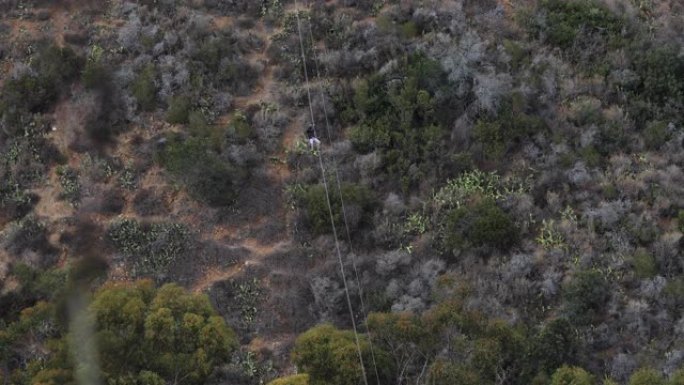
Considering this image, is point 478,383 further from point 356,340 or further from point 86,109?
point 86,109

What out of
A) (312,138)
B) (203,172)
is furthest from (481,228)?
(203,172)

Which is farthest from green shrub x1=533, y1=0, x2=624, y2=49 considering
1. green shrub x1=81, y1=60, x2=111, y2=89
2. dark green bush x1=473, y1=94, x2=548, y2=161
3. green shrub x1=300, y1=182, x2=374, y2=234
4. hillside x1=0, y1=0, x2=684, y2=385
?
green shrub x1=81, y1=60, x2=111, y2=89

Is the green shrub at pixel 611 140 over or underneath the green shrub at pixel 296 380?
over

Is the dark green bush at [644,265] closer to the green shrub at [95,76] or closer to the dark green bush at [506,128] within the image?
the dark green bush at [506,128]

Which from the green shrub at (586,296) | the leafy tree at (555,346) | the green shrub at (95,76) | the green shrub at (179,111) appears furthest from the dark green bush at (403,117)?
the green shrub at (95,76)

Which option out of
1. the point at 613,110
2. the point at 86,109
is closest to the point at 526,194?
the point at 613,110
